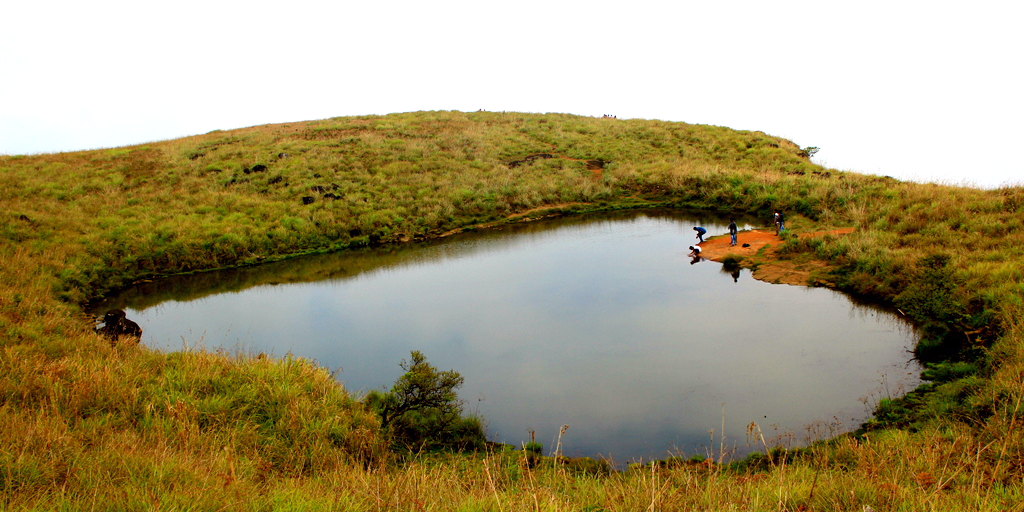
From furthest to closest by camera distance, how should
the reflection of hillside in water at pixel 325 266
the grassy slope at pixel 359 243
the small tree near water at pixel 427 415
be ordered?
the reflection of hillside in water at pixel 325 266
the small tree near water at pixel 427 415
the grassy slope at pixel 359 243

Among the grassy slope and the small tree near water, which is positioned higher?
the grassy slope

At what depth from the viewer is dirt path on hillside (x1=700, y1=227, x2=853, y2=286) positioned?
17656 mm

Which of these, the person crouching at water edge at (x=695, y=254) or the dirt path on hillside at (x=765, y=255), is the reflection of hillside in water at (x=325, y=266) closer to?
the dirt path on hillside at (x=765, y=255)

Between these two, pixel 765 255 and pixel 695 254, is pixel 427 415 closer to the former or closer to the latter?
pixel 695 254

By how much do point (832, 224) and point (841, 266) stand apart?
234 inches

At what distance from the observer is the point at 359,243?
2717 centimetres

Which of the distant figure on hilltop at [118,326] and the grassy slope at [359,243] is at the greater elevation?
the grassy slope at [359,243]

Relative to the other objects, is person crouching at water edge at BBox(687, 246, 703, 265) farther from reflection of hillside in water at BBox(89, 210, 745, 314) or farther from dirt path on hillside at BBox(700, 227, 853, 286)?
reflection of hillside in water at BBox(89, 210, 745, 314)

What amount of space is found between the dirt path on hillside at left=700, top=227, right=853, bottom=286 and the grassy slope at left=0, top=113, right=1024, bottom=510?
2.71ft

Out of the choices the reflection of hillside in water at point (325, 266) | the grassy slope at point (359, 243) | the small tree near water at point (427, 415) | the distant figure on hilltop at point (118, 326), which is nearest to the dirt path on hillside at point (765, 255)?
the grassy slope at point (359, 243)

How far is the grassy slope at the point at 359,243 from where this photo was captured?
4855 mm

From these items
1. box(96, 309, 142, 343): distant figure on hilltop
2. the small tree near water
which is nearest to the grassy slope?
box(96, 309, 142, 343): distant figure on hilltop

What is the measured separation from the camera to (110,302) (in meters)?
19.1

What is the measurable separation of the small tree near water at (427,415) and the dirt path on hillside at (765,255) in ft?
39.4
